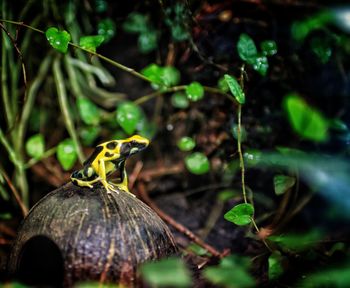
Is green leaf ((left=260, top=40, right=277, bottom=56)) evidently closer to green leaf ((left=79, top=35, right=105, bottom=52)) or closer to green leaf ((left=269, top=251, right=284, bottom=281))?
green leaf ((left=79, top=35, right=105, bottom=52))

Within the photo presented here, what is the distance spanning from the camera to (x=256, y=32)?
344 centimetres

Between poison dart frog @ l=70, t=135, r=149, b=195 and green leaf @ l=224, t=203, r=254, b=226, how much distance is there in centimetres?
69

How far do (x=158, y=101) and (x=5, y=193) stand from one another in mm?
1668

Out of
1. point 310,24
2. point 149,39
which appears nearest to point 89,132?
point 149,39

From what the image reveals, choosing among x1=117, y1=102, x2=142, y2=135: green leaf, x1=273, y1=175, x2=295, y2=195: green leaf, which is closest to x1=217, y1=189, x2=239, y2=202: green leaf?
x1=273, y1=175, x2=295, y2=195: green leaf

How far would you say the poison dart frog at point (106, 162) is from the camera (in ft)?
7.89

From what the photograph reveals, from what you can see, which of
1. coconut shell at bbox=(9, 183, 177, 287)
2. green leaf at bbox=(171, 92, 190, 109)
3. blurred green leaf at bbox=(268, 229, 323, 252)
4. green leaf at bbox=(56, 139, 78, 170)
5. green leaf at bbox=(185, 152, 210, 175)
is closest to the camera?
coconut shell at bbox=(9, 183, 177, 287)

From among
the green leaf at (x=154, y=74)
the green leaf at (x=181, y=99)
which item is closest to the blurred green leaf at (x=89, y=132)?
the green leaf at (x=181, y=99)

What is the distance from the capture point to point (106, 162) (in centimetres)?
253

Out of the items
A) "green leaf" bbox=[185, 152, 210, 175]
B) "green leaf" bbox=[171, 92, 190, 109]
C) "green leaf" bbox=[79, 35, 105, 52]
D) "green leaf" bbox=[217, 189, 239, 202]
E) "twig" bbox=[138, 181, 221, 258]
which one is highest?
"green leaf" bbox=[79, 35, 105, 52]

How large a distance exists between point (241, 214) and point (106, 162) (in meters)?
0.88

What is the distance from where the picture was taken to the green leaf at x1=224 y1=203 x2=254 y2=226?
7.43ft

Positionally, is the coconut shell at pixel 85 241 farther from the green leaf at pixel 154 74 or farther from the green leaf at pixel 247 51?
the green leaf at pixel 247 51

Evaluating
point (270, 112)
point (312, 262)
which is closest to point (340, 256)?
point (312, 262)
